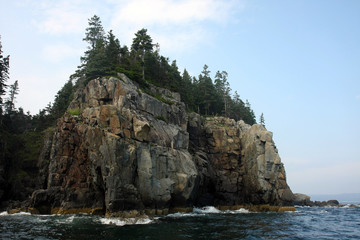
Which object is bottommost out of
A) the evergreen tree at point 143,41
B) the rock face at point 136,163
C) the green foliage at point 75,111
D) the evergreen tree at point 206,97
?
the rock face at point 136,163

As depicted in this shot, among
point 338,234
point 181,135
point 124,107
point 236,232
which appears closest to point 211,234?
point 236,232

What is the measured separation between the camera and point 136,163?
40688mm

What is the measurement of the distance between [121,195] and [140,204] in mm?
3423

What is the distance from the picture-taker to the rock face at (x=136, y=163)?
39438 millimetres

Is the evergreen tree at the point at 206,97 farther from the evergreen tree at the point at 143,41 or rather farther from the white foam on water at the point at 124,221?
the white foam on water at the point at 124,221

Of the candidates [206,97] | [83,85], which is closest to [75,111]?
[83,85]

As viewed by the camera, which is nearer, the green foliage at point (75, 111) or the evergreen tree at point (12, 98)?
the green foliage at point (75, 111)

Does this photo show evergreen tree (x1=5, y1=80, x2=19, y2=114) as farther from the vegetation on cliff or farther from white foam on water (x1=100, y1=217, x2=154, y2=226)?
white foam on water (x1=100, y1=217, x2=154, y2=226)

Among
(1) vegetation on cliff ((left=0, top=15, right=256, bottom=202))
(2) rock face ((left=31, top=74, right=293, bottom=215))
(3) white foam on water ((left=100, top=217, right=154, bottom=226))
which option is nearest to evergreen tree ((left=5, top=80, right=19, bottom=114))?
(1) vegetation on cliff ((left=0, top=15, right=256, bottom=202))

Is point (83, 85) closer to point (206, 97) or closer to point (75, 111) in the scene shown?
point (75, 111)

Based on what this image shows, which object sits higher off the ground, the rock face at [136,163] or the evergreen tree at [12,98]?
the evergreen tree at [12,98]

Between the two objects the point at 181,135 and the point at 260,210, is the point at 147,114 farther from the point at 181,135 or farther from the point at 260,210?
the point at 260,210

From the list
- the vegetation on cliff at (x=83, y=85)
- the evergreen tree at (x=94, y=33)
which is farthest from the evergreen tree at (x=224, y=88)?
the evergreen tree at (x=94, y=33)

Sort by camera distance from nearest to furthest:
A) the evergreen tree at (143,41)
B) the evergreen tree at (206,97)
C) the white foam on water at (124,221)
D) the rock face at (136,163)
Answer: the white foam on water at (124,221), the rock face at (136,163), the evergreen tree at (143,41), the evergreen tree at (206,97)
